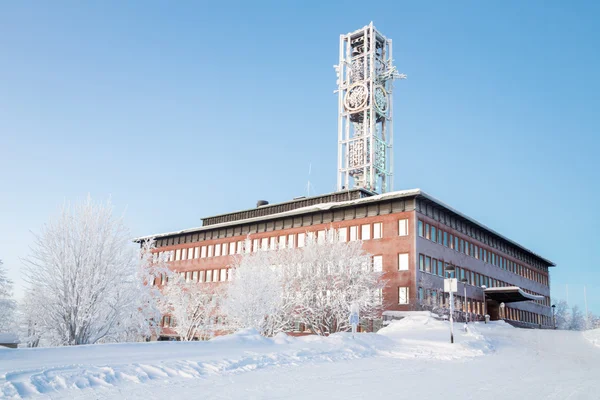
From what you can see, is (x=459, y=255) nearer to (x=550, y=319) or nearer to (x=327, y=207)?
(x=327, y=207)

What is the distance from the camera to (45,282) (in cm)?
2350

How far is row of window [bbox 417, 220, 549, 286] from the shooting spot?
163ft

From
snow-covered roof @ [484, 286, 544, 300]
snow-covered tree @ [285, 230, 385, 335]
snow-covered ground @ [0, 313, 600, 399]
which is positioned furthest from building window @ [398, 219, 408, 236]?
snow-covered ground @ [0, 313, 600, 399]

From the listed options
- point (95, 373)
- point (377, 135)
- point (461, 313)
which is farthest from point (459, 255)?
point (95, 373)

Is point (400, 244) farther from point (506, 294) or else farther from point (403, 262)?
point (506, 294)

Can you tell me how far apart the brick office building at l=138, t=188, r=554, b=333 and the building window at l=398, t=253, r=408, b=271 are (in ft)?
0.29

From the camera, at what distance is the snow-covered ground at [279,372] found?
1057 cm

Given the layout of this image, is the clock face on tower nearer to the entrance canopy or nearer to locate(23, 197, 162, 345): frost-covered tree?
the entrance canopy

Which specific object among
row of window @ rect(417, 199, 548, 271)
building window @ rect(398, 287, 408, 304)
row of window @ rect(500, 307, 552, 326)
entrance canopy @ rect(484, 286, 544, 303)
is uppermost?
row of window @ rect(417, 199, 548, 271)

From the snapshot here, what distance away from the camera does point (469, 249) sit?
189 feet

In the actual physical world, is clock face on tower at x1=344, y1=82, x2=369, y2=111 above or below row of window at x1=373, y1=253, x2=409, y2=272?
above

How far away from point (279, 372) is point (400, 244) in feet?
116

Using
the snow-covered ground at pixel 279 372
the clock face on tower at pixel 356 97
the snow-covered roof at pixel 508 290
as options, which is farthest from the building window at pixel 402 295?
the clock face on tower at pixel 356 97

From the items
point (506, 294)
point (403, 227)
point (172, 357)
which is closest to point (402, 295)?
point (403, 227)
